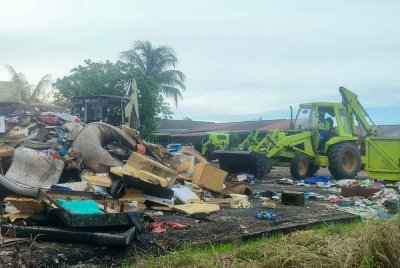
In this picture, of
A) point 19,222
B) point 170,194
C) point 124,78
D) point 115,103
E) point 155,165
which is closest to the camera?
point 19,222

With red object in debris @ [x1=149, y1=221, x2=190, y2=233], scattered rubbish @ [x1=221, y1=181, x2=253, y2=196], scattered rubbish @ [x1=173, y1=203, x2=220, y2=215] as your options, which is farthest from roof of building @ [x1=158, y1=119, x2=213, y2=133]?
red object in debris @ [x1=149, y1=221, x2=190, y2=233]

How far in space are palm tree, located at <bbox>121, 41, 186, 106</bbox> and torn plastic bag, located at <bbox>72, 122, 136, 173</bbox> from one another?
23.4 metres

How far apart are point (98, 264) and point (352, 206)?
540 cm

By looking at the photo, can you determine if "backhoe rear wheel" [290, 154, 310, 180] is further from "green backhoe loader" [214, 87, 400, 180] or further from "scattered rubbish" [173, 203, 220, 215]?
"scattered rubbish" [173, 203, 220, 215]

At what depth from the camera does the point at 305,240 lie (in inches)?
153

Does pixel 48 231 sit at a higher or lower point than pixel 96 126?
lower

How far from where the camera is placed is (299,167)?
13.4 meters

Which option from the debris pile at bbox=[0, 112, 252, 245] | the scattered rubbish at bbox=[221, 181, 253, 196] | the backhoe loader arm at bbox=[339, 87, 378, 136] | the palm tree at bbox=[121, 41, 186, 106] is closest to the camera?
the debris pile at bbox=[0, 112, 252, 245]

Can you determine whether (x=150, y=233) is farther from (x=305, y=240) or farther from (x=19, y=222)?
(x=305, y=240)

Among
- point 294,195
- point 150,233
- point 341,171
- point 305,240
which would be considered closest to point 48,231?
point 150,233

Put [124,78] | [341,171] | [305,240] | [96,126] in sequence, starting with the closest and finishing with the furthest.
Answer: [305,240] → [96,126] → [341,171] → [124,78]

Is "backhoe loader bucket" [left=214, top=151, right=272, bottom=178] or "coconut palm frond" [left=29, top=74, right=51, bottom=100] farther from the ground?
"coconut palm frond" [left=29, top=74, right=51, bottom=100]

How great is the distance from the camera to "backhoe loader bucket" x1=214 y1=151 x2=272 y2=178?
12.8 metres

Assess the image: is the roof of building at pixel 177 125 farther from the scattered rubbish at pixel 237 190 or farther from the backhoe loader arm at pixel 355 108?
the scattered rubbish at pixel 237 190
